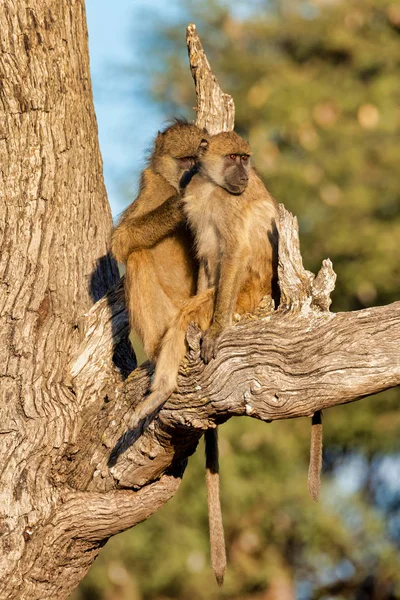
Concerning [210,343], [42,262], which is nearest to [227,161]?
[210,343]

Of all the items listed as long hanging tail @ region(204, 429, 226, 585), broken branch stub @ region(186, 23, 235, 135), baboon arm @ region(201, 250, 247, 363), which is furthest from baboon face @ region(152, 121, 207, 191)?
long hanging tail @ region(204, 429, 226, 585)

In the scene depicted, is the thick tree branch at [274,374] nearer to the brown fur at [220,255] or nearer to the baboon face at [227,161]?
the brown fur at [220,255]

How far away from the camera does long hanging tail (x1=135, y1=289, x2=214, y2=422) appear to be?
4.95m

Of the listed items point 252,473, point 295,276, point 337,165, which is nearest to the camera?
point 295,276

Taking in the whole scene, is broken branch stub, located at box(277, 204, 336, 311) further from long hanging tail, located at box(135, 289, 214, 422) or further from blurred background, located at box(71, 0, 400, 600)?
blurred background, located at box(71, 0, 400, 600)

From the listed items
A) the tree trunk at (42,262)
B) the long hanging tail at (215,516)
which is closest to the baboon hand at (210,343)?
the long hanging tail at (215,516)

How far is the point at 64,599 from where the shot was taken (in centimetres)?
561

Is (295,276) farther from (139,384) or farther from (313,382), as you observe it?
(139,384)

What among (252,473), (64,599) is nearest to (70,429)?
(64,599)

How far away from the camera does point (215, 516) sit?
5.41m

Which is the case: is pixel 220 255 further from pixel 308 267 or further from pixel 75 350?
pixel 308 267

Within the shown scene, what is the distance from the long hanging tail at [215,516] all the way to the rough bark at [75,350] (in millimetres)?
128

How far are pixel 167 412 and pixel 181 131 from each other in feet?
6.11

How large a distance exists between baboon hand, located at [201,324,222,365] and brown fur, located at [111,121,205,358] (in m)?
0.52
